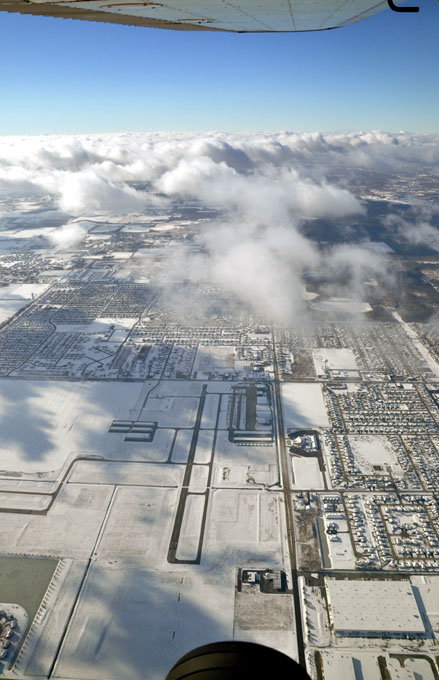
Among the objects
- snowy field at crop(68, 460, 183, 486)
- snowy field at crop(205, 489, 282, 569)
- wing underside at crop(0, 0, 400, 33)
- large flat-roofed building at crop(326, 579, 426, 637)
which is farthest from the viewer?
snowy field at crop(68, 460, 183, 486)

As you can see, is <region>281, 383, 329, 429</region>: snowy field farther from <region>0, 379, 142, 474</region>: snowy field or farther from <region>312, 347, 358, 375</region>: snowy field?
<region>0, 379, 142, 474</region>: snowy field

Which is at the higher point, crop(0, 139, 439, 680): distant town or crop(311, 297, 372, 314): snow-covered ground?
crop(311, 297, 372, 314): snow-covered ground

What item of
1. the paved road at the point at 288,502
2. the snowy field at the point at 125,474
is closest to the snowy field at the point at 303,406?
the paved road at the point at 288,502

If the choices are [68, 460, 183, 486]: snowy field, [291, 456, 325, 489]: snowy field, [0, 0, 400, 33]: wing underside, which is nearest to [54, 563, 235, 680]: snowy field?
[68, 460, 183, 486]: snowy field

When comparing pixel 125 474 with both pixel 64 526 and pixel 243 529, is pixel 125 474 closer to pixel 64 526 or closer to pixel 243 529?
pixel 64 526

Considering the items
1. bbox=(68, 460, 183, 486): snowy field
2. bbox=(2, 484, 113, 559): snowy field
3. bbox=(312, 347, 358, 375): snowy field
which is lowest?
bbox=(2, 484, 113, 559): snowy field

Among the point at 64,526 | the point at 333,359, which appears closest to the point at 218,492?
the point at 64,526
